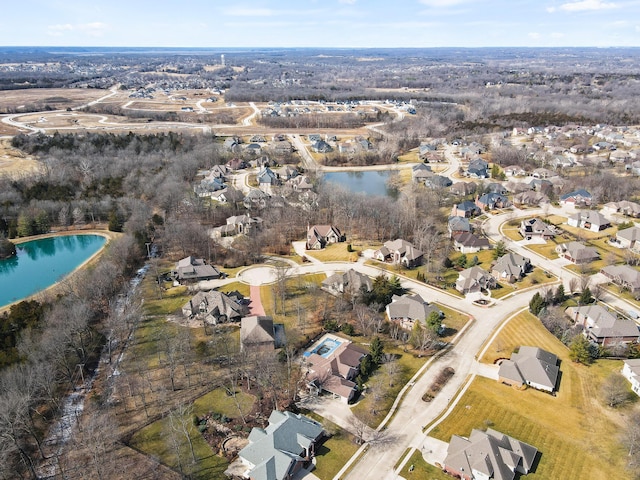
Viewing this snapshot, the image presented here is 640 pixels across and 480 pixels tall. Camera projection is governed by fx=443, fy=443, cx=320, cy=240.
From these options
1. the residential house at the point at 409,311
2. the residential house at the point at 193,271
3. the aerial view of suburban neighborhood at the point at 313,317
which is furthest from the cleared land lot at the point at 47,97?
the residential house at the point at 409,311

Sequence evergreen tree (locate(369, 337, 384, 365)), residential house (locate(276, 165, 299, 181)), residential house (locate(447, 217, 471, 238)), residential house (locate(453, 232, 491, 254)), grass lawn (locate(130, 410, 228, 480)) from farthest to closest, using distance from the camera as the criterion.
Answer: residential house (locate(276, 165, 299, 181))
residential house (locate(447, 217, 471, 238))
residential house (locate(453, 232, 491, 254))
evergreen tree (locate(369, 337, 384, 365))
grass lawn (locate(130, 410, 228, 480))

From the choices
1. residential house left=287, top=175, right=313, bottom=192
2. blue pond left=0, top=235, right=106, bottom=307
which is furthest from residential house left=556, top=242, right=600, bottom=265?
blue pond left=0, top=235, right=106, bottom=307

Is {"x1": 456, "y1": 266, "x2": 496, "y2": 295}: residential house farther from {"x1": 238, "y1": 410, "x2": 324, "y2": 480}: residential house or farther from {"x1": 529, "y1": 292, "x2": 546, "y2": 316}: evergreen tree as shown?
{"x1": 238, "y1": 410, "x2": 324, "y2": 480}: residential house

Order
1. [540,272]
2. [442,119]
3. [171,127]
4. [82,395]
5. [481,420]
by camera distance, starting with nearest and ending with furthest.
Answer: [481,420] → [82,395] → [540,272] → [171,127] → [442,119]

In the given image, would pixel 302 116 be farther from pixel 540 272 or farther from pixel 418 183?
pixel 540 272

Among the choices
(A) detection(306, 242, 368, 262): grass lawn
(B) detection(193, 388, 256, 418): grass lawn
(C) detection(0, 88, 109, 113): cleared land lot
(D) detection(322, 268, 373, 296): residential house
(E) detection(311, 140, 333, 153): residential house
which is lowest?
(B) detection(193, 388, 256, 418): grass lawn

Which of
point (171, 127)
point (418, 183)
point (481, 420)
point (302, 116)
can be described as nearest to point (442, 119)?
point (302, 116)
